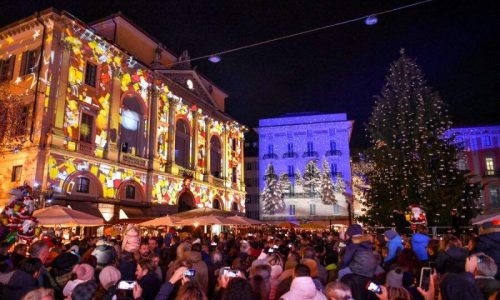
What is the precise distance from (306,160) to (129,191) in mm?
33693

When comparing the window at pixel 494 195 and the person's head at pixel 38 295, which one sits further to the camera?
the window at pixel 494 195

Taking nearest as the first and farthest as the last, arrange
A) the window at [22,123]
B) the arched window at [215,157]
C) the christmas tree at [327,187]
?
the window at [22,123] < the arched window at [215,157] < the christmas tree at [327,187]

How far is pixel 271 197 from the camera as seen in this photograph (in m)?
55.8

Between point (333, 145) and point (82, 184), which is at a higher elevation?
point (333, 145)

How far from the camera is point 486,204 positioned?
4469 cm

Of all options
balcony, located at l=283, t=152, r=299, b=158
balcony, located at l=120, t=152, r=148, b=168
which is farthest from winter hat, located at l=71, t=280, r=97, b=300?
balcony, located at l=283, t=152, r=299, b=158

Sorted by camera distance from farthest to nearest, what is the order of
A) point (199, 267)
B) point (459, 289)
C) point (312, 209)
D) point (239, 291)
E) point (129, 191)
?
point (312, 209) → point (129, 191) → point (199, 267) → point (459, 289) → point (239, 291)

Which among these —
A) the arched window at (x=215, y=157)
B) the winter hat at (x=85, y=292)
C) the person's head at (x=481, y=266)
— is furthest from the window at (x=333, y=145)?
the winter hat at (x=85, y=292)

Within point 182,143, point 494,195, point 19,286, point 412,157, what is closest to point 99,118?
point 182,143

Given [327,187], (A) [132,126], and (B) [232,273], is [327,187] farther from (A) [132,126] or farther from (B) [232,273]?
(B) [232,273]

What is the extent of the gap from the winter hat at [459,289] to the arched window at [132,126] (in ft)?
84.2

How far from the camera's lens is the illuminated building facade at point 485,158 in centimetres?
4447

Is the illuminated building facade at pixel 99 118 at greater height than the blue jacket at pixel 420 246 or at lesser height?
greater

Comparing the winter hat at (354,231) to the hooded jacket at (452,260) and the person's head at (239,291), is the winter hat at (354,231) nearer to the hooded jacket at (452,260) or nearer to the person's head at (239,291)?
the hooded jacket at (452,260)
